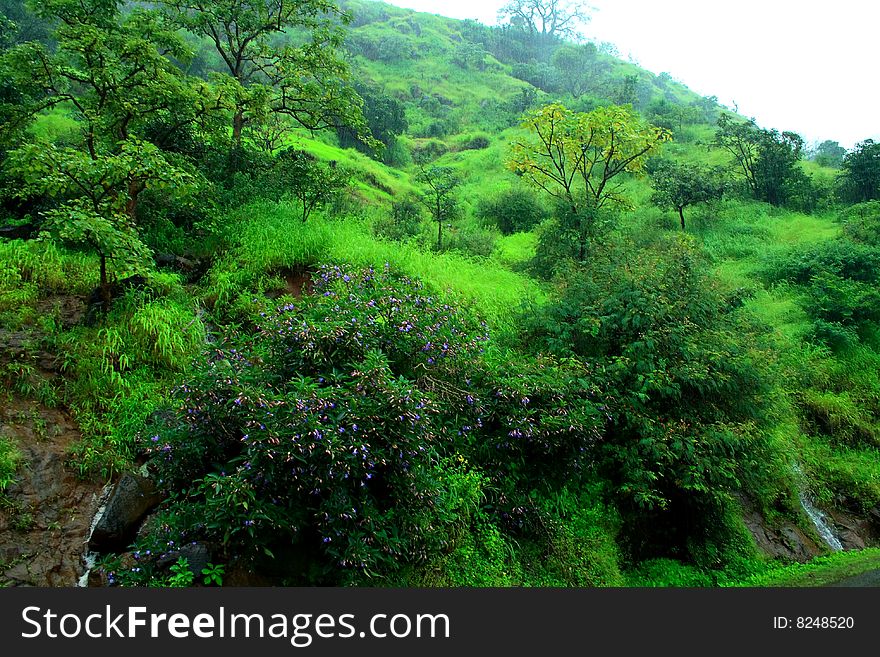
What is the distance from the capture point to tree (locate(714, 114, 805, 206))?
65.2 ft

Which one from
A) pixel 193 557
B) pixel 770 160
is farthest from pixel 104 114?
pixel 770 160

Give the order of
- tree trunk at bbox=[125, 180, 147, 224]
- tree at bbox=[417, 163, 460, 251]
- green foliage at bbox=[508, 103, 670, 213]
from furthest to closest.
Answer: tree at bbox=[417, 163, 460, 251] < green foliage at bbox=[508, 103, 670, 213] < tree trunk at bbox=[125, 180, 147, 224]

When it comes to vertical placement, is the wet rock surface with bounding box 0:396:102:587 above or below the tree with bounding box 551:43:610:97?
below

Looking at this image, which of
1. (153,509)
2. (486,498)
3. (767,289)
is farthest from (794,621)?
(767,289)

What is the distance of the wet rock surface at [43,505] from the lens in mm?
4352

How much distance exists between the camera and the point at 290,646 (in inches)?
139

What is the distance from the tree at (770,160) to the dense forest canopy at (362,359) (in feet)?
26.3

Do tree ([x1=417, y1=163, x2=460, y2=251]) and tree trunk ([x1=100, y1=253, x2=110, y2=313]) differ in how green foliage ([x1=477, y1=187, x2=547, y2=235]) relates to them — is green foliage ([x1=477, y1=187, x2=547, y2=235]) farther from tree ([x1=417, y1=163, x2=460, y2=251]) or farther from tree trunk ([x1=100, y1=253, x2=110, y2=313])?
tree trunk ([x1=100, y1=253, x2=110, y2=313])

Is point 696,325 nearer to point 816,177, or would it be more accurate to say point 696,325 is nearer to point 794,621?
point 794,621

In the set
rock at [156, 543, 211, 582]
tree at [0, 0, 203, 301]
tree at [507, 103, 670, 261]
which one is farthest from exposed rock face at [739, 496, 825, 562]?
tree at [0, 0, 203, 301]

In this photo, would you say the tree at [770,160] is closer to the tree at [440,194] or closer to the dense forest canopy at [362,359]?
the dense forest canopy at [362,359]

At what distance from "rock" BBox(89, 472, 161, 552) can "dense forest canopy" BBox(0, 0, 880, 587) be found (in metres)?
0.06

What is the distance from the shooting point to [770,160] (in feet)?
65.9

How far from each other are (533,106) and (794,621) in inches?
1526
